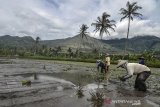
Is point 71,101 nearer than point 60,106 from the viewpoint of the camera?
No

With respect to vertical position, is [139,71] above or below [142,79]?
above

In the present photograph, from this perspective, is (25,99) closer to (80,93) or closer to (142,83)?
(80,93)

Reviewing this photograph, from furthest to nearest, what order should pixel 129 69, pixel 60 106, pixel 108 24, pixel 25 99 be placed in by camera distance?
pixel 108 24, pixel 129 69, pixel 25 99, pixel 60 106

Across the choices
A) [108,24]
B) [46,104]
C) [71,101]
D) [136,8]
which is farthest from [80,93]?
[108,24]

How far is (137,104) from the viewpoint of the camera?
332 inches

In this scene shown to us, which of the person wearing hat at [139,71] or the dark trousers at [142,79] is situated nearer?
the person wearing hat at [139,71]

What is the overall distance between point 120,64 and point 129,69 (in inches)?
23.3

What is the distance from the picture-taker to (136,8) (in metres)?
60.8

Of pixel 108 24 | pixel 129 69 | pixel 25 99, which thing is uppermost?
pixel 108 24

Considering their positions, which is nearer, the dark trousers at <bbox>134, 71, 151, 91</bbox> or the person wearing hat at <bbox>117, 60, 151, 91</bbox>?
the person wearing hat at <bbox>117, 60, 151, 91</bbox>

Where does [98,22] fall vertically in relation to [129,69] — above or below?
above

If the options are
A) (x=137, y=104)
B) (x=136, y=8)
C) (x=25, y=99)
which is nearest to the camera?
(x=137, y=104)

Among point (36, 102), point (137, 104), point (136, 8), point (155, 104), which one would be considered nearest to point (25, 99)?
point (36, 102)

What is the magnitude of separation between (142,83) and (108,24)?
56.6 m
